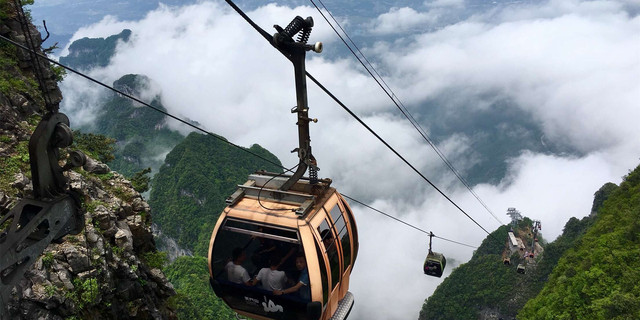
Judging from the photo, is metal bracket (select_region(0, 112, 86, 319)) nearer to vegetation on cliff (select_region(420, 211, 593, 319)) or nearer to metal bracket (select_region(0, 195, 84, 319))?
metal bracket (select_region(0, 195, 84, 319))

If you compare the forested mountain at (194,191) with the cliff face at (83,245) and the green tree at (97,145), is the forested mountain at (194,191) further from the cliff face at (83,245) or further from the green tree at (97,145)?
the cliff face at (83,245)

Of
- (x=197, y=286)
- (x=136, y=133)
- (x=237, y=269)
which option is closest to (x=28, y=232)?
(x=237, y=269)

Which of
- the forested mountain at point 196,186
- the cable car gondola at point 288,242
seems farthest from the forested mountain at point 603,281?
the forested mountain at point 196,186

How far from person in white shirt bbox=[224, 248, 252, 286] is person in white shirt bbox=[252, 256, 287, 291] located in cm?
22

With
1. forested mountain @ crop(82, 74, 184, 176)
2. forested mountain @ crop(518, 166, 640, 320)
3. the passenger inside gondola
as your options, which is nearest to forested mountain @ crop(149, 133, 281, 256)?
forested mountain @ crop(82, 74, 184, 176)

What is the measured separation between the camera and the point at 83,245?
922cm

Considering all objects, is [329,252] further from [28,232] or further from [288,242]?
[28,232]

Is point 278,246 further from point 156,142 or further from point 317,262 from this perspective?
point 156,142

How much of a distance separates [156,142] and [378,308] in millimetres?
84524

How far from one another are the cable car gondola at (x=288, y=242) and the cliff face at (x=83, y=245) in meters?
2.58

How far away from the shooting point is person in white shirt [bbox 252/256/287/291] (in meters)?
6.92

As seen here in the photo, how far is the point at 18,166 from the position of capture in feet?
32.1

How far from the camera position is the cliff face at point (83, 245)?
8055 millimetres

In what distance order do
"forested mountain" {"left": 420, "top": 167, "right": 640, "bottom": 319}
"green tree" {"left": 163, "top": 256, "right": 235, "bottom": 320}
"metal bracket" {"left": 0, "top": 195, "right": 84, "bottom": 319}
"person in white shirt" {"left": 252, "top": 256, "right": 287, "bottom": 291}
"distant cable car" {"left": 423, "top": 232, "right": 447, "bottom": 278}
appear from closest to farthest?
"metal bracket" {"left": 0, "top": 195, "right": 84, "bottom": 319}, "person in white shirt" {"left": 252, "top": 256, "right": 287, "bottom": 291}, "distant cable car" {"left": 423, "top": 232, "right": 447, "bottom": 278}, "forested mountain" {"left": 420, "top": 167, "right": 640, "bottom": 319}, "green tree" {"left": 163, "top": 256, "right": 235, "bottom": 320}
